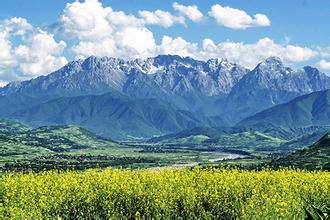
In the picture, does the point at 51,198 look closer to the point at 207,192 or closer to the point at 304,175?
the point at 207,192

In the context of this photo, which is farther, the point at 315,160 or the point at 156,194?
the point at 315,160

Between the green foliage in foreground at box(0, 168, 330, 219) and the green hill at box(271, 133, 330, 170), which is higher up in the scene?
the green foliage in foreground at box(0, 168, 330, 219)

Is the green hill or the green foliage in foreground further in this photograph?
the green hill

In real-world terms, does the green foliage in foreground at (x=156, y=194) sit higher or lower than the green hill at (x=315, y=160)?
higher

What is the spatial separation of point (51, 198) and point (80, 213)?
1.92 metres

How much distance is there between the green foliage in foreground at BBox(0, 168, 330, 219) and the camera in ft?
99.3

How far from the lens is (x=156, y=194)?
31.0 m

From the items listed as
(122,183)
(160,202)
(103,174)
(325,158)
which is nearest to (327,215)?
(160,202)

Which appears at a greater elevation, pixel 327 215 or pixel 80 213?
pixel 327 215

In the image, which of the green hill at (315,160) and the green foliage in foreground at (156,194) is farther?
the green hill at (315,160)

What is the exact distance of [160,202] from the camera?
30.1 meters

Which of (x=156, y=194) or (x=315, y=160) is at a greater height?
(x=156, y=194)

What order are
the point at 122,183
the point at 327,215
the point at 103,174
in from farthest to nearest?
the point at 103,174, the point at 122,183, the point at 327,215

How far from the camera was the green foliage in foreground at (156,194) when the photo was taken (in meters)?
30.3
